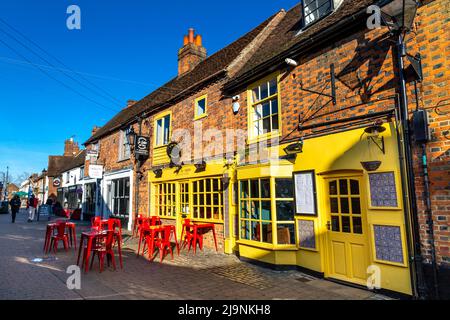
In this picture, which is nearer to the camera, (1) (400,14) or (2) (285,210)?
(1) (400,14)

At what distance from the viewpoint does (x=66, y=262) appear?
291 inches

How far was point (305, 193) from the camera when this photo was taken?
259 inches

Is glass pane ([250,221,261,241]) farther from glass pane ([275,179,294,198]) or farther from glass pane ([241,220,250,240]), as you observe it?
glass pane ([275,179,294,198])

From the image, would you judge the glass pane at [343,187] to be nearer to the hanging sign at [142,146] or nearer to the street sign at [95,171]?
the hanging sign at [142,146]

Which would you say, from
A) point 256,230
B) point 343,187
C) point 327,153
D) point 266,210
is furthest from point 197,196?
point 343,187

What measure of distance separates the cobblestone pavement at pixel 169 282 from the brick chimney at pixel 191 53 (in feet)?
34.2

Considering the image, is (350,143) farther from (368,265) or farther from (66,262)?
(66,262)

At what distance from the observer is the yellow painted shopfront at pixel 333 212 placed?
5.07 meters

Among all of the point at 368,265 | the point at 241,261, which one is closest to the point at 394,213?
the point at 368,265

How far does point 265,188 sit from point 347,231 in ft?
7.40

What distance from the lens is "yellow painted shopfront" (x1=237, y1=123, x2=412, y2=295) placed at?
5.07 metres

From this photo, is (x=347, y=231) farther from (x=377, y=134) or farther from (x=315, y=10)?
(x=315, y=10)

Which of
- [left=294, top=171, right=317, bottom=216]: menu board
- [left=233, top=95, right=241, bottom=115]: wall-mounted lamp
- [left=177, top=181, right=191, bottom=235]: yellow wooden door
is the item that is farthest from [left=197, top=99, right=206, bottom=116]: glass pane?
[left=294, top=171, right=317, bottom=216]: menu board
